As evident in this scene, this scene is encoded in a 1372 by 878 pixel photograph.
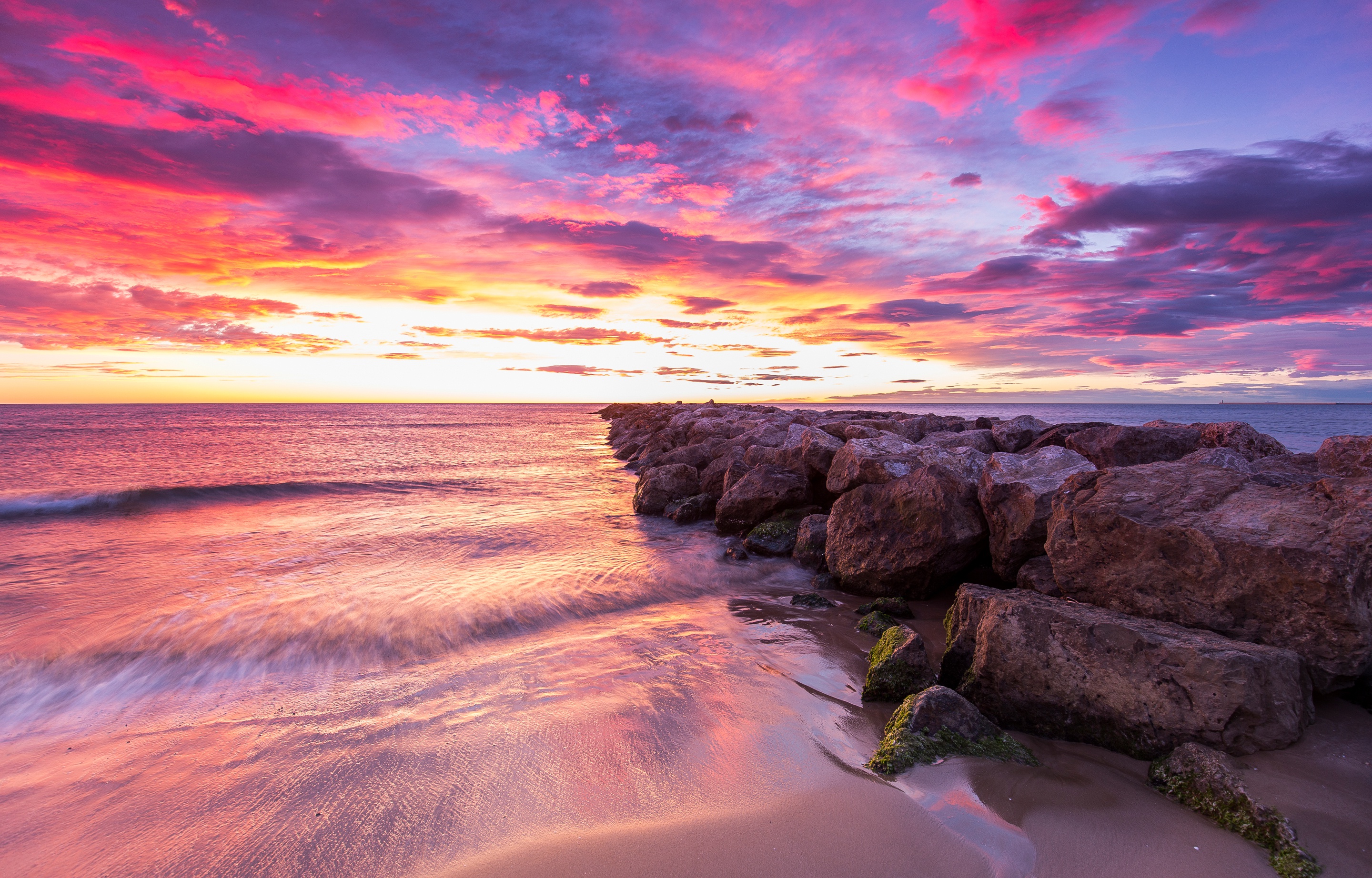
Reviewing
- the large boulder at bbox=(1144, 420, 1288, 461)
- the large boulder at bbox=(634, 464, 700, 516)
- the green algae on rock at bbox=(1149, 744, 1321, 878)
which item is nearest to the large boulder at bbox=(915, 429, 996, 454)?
the large boulder at bbox=(1144, 420, 1288, 461)

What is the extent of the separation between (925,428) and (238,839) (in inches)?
689

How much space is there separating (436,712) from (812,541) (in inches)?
226

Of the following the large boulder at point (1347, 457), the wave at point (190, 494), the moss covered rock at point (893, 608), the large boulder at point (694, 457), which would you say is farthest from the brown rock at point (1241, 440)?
the wave at point (190, 494)

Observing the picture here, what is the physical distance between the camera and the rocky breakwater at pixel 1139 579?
3568mm

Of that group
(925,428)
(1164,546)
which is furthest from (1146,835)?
(925,428)

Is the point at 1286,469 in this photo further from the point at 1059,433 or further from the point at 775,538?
the point at 775,538

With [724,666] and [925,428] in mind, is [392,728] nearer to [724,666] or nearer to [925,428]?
[724,666]

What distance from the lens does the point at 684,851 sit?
2949 millimetres

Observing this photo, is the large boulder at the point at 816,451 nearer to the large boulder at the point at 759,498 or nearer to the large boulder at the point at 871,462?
the large boulder at the point at 759,498

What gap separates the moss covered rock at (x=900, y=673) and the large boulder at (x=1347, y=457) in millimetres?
4212

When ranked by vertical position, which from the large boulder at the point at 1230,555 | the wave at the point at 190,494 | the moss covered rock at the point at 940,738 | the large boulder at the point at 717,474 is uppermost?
the large boulder at the point at 1230,555

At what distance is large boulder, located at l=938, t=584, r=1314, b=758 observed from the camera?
3.40m

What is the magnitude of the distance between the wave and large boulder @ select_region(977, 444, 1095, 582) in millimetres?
16195

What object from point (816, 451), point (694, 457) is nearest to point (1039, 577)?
point (816, 451)
